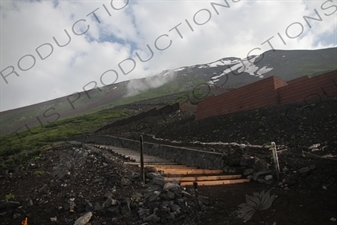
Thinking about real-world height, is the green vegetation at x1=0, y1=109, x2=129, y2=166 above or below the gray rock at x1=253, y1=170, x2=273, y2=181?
above

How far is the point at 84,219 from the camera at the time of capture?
15.8ft

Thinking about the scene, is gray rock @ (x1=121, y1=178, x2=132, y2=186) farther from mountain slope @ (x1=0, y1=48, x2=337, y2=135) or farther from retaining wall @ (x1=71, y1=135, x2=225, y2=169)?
mountain slope @ (x1=0, y1=48, x2=337, y2=135)

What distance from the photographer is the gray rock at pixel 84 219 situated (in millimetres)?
4746

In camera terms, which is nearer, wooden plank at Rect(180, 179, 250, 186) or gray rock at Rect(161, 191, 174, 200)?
gray rock at Rect(161, 191, 174, 200)

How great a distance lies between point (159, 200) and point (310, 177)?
3.40m

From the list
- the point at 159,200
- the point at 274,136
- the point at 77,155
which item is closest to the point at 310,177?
the point at 159,200

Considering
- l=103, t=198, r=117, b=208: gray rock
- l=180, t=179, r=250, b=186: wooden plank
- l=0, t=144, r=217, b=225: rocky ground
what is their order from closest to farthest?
l=0, t=144, r=217, b=225: rocky ground, l=103, t=198, r=117, b=208: gray rock, l=180, t=179, r=250, b=186: wooden plank

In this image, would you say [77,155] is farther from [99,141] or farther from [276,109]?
[99,141]

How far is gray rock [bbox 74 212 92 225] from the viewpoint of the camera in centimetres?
475

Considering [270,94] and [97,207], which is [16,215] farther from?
[270,94]

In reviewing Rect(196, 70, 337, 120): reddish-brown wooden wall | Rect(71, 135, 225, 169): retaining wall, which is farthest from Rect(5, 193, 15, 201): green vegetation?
Rect(196, 70, 337, 120): reddish-brown wooden wall

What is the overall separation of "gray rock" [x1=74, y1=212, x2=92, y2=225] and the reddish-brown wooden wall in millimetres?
12997

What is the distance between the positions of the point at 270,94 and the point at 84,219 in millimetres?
13618

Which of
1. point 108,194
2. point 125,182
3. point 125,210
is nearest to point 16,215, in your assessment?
point 108,194
